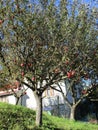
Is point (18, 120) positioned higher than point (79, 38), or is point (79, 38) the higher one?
point (79, 38)

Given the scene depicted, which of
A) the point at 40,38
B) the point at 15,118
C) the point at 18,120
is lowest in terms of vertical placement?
the point at 18,120

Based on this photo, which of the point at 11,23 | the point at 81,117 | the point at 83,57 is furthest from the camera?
the point at 81,117

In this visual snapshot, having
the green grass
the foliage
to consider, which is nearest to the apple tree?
the foliage

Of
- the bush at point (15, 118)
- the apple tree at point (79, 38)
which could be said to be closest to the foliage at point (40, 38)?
the apple tree at point (79, 38)

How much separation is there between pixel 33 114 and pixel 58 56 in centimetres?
577

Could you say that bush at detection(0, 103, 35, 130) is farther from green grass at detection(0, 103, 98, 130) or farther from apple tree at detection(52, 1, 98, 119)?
apple tree at detection(52, 1, 98, 119)

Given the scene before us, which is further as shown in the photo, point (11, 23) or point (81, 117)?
point (81, 117)

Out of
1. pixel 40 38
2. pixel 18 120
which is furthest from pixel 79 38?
pixel 18 120

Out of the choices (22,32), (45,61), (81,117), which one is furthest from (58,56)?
(81,117)

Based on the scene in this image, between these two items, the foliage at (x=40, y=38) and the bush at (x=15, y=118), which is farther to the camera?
the bush at (x=15, y=118)

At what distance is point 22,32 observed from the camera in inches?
567

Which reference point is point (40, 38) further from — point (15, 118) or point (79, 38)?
point (15, 118)

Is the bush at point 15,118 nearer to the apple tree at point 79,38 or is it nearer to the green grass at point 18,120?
the green grass at point 18,120

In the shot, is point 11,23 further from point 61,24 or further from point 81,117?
point 81,117
